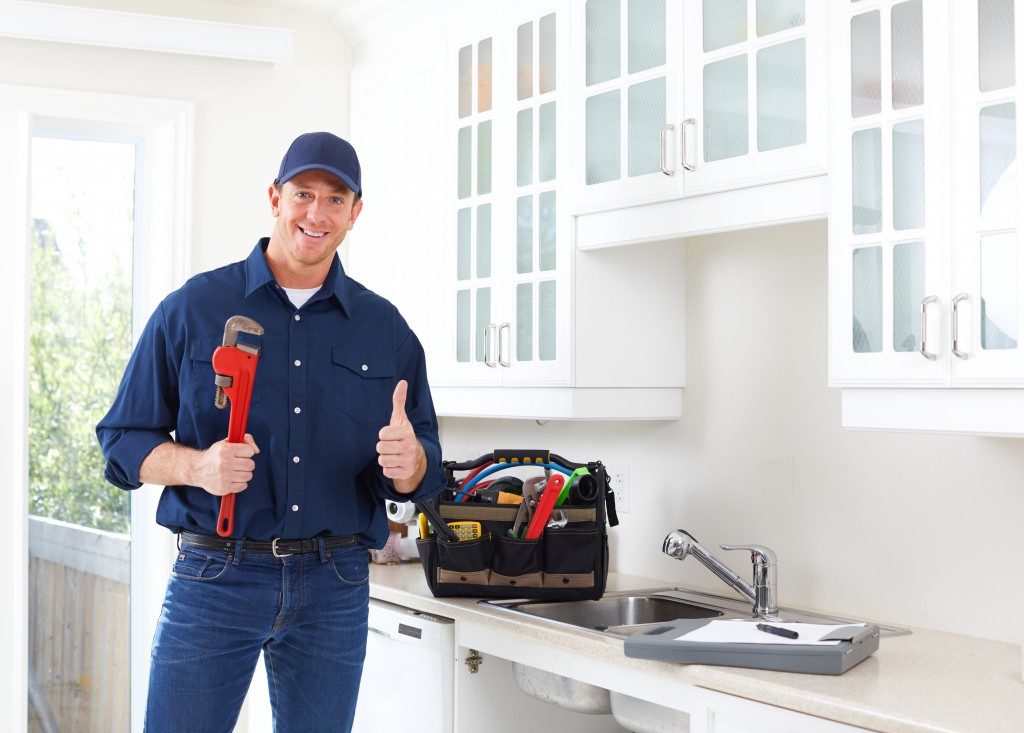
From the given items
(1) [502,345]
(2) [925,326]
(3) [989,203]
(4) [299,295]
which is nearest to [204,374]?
(4) [299,295]

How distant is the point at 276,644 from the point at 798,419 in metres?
1.24

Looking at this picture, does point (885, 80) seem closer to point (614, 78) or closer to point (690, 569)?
point (614, 78)

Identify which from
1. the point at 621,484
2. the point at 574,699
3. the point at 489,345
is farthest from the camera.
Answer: the point at 621,484

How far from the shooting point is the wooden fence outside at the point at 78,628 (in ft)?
10.7

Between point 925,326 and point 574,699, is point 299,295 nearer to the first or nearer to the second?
point 574,699

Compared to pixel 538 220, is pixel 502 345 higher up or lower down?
lower down

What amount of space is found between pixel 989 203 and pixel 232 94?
94.7 inches

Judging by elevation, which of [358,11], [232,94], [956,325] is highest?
[358,11]

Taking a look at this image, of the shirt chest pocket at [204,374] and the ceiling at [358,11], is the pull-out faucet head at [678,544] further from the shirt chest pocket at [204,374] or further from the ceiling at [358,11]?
the ceiling at [358,11]

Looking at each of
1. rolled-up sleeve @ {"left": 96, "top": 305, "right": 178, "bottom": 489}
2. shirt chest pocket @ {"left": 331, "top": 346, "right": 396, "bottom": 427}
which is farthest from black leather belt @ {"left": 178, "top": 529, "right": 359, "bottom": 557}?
shirt chest pocket @ {"left": 331, "top": 346, "right": 396, "bottom": 427}

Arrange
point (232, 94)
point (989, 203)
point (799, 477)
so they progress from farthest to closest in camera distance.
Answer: point (232, 94) → point (799, 477) → point (989, 203)

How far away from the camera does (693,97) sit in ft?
7.41

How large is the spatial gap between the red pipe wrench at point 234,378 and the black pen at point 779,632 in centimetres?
97

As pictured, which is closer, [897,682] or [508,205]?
[897,682]
